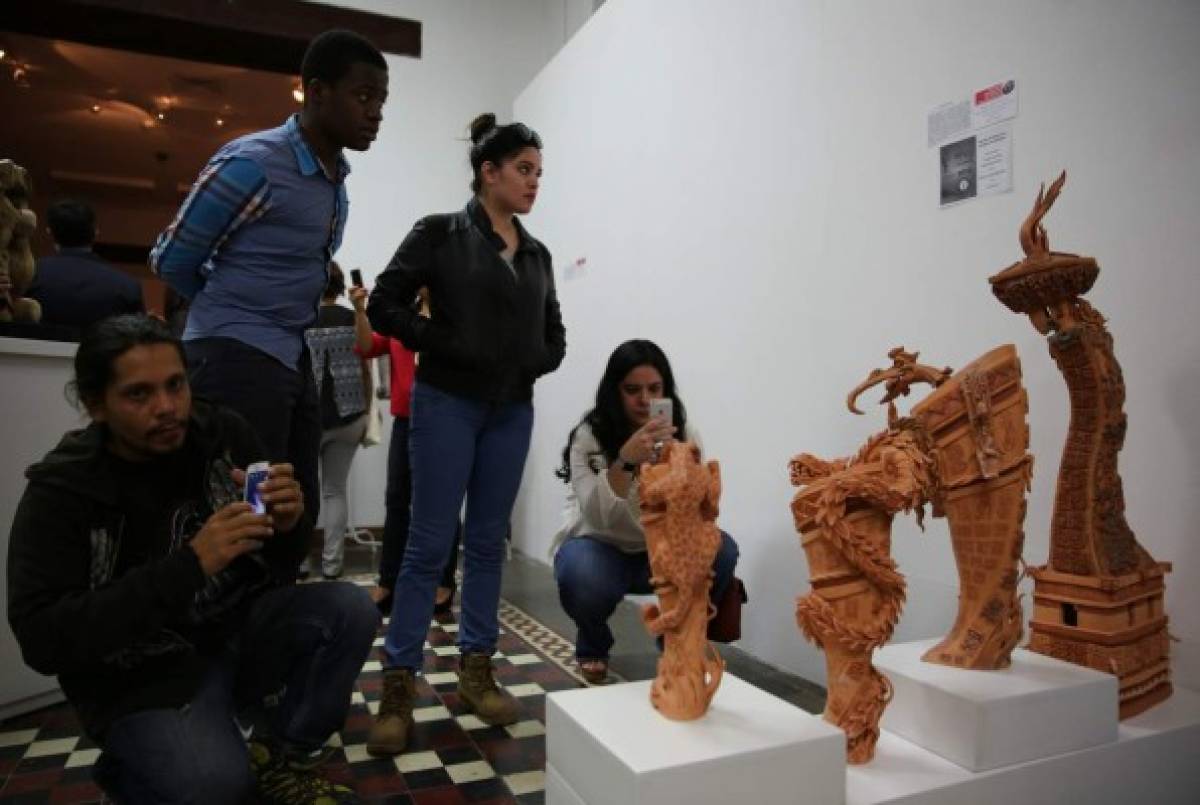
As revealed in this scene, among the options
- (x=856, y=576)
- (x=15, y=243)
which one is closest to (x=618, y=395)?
(x=856, y=576)

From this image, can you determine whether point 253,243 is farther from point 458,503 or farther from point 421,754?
point 421,754

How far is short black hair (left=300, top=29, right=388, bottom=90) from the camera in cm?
187

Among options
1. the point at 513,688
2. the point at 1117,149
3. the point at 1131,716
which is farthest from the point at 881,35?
the point at 513,688

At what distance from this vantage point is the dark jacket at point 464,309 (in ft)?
6.88

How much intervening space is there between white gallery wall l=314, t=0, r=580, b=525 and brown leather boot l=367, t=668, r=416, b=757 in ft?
10.3

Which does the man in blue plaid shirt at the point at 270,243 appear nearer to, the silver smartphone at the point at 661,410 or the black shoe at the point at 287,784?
the black shoe at the point at 287,784

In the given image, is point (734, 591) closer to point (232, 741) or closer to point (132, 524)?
point (232, 741)

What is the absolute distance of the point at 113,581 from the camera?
1.39 m

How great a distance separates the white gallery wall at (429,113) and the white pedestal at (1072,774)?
4.10 m

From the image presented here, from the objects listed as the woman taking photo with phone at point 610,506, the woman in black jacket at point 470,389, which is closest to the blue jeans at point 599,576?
the woman taking photo with phone at point 610,506

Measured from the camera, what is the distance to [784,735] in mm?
1300

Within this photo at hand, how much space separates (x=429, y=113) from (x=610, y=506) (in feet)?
12.0

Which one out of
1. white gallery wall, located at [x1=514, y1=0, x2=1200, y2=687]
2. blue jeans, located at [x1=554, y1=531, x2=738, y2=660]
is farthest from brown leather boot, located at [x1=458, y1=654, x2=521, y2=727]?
white gallery wall, located at [x1=514, y1=0, x2=1200, y2=687]

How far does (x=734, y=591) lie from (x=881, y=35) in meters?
1.62
